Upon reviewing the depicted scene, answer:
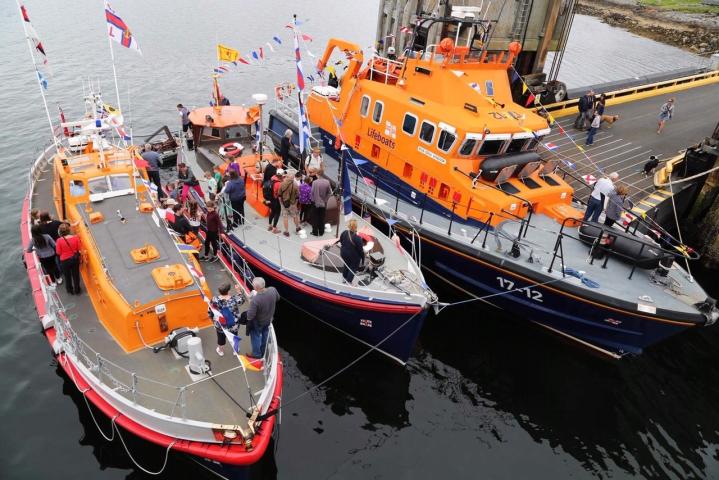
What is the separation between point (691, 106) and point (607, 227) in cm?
1418

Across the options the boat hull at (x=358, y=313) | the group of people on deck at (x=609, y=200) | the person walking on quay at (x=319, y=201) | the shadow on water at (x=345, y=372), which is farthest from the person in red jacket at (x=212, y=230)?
the group of people on deck at (x=609, y=200)

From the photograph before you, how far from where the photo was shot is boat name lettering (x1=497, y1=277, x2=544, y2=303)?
9.88 metres

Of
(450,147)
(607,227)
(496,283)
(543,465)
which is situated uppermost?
(450,147)

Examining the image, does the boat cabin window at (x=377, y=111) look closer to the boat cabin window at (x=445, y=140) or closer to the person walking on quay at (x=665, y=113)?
the boat cabin window at (x=445, y=140)

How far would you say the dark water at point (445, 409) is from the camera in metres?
7.73

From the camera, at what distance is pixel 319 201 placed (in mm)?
9930

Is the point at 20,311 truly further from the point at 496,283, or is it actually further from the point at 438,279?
the point at 496,283

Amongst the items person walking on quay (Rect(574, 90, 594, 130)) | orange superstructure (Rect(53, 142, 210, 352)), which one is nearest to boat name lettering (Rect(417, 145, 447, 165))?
orange superstructure (Rect(53, 142, 210, 352))

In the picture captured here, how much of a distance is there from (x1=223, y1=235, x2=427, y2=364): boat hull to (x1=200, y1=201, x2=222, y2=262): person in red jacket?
0.45 meters

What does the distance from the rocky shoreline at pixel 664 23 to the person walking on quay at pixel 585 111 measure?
111ft

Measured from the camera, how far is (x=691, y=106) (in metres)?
20.3

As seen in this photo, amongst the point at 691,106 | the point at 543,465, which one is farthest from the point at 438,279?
the point at 691,106

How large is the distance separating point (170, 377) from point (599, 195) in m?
9.03

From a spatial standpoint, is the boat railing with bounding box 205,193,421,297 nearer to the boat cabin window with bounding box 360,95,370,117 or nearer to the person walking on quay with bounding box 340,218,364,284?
the person walking on quay with bounding box 340,218,364,284
